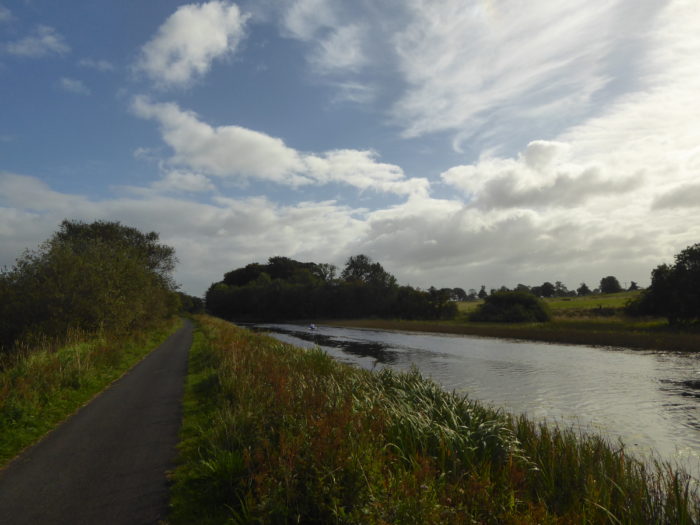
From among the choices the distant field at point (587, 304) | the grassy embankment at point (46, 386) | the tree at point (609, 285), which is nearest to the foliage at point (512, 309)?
the distant field at point (587, 304)

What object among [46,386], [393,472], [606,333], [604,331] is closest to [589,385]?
[393,472]

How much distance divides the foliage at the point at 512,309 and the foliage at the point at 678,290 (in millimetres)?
18287

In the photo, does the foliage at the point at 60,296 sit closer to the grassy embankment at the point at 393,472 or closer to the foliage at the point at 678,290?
the grassy embankment at the point at 393,472

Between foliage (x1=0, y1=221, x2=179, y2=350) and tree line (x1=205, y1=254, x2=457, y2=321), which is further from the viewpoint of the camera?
tree line (x1=205, y1=254, x2=457, y2=321)

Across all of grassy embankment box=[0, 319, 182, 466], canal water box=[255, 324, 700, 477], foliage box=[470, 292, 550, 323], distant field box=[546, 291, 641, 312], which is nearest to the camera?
grassy embankment box=[0, 319, 182, 466]

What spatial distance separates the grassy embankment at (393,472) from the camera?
5551 mm

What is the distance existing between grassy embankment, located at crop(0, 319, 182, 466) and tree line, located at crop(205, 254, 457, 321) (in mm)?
68276

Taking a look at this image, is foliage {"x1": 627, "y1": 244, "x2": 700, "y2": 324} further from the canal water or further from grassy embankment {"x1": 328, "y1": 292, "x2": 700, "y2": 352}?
the canal water

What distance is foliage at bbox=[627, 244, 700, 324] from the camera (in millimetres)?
37625

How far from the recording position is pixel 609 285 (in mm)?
133000

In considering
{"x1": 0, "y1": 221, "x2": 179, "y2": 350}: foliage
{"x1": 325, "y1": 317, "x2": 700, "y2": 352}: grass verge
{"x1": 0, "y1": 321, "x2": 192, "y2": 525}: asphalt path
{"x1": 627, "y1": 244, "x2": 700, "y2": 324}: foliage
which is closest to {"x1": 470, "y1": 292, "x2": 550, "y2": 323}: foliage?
{"x1": 325, "y1": 317, "x2": 700, "y2": 352}: grass verge

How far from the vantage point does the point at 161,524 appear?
6000 millimetres

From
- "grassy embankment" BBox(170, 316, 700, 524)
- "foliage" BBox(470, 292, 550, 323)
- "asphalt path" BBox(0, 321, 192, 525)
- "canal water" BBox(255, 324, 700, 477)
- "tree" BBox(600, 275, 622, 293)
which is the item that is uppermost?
"tree" BBox(600, 275, 622, 293)

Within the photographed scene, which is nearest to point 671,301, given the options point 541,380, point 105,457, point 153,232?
point 541,380
